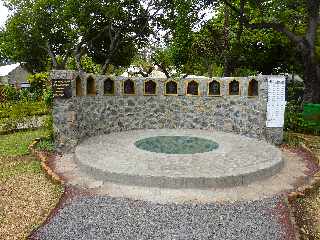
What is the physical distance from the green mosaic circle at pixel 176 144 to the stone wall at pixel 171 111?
83.4 inches

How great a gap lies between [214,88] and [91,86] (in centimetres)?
484

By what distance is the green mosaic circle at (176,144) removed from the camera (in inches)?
408

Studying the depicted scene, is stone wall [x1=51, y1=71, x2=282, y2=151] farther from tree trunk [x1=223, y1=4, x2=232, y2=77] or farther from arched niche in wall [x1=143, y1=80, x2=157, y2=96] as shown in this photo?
tree trunk [x1=223, y1=4, x2=232, y2=77]

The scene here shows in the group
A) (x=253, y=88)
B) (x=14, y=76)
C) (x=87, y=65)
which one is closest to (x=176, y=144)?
(x=253, y=88)

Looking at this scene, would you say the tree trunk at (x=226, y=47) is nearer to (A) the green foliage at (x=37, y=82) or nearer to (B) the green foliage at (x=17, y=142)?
(B) the green foliage at (x=17, y=142)

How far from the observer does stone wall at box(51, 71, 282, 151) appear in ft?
40.7

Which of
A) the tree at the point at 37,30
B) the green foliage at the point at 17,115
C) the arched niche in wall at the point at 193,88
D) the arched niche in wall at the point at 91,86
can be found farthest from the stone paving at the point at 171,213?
the tree at the point at 37,30

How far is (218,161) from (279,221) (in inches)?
119

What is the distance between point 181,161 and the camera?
29.9ft

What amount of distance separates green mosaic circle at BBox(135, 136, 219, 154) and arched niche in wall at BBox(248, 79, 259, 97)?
2.78 meters

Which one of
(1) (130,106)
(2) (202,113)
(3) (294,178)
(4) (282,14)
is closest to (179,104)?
(2) (202,113)

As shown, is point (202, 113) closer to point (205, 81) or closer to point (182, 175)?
point (205, 81)

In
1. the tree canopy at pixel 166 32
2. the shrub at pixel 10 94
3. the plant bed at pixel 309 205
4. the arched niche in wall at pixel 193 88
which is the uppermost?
the tree canopy at pixel 166 32

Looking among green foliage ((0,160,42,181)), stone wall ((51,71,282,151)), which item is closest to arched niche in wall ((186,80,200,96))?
stone wall ((51,71,282,151))
